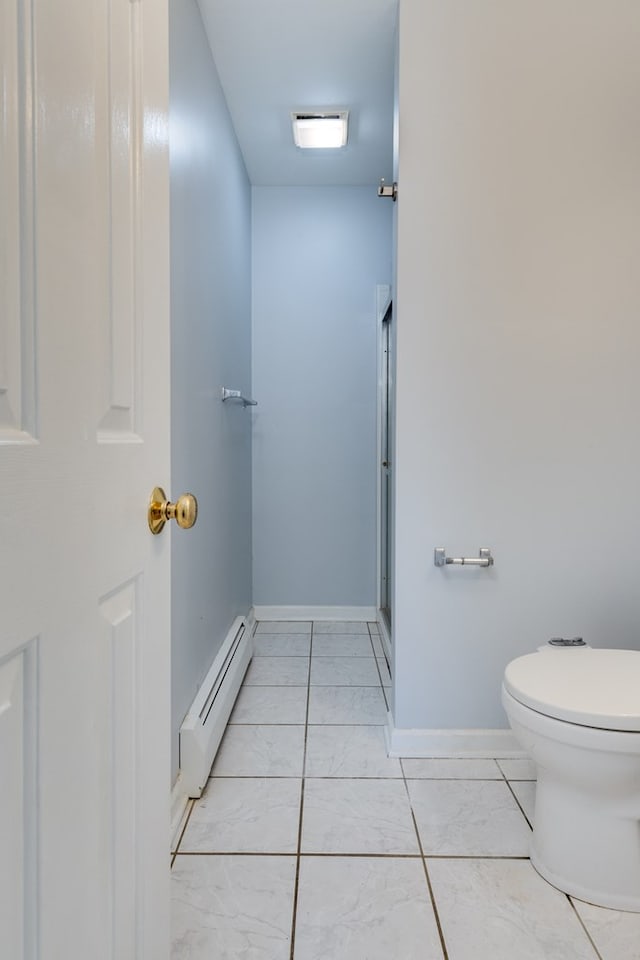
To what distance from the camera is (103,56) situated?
618 mm

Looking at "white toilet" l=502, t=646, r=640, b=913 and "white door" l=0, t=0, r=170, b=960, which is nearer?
"white door" l=0, t=0, r=170, b=960

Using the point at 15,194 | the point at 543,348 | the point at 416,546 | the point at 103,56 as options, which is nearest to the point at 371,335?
the point at 543,348

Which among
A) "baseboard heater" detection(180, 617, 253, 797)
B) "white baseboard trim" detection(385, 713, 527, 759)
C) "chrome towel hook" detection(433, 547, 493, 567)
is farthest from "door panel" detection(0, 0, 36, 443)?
"white baseboard trim" detection(385, 713, 527, 759)

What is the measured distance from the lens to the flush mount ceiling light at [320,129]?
2.45 meters

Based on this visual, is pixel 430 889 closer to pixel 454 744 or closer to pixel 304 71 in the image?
pixel 454 744

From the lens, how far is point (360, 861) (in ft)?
4.55

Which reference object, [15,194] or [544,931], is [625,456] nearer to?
[544,931]

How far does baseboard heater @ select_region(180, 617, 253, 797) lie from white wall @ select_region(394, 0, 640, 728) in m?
0.61

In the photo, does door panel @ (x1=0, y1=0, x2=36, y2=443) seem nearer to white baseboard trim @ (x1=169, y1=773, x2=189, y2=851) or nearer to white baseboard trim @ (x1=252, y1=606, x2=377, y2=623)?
white baseboard trim @ (x1=169, y1=773, x2=189, y2=851)

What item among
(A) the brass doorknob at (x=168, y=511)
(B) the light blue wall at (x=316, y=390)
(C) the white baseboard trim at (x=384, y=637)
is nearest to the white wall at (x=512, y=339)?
(C) the white baseboard trim at (x=384, y=637)

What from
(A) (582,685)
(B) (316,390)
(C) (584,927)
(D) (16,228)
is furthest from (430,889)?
(B) (316,390)

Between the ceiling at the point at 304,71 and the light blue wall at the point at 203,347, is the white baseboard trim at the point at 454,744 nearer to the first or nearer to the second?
the light blue wall at the point at 203,347

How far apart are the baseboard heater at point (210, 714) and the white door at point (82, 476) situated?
798mm

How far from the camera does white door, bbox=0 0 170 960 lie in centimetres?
45
